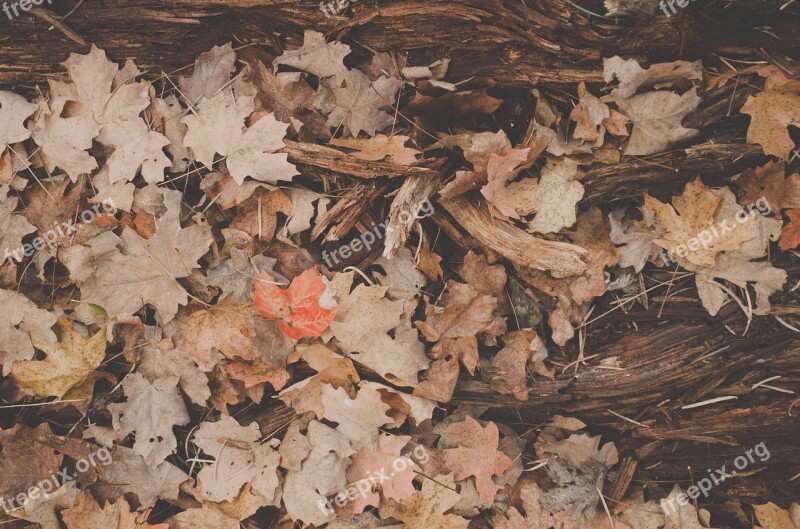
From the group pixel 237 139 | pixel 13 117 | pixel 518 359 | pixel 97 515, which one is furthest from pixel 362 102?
pixel 97 515

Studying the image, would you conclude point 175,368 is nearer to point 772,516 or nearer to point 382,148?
point 382,148

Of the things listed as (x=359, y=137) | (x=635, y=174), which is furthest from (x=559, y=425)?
(x=359, y=137)

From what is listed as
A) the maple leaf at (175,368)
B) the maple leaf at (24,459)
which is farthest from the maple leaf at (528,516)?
the maple leaf at (24,459)

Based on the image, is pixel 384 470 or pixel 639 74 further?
pixel 384 470

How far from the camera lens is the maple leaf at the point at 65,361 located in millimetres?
2803

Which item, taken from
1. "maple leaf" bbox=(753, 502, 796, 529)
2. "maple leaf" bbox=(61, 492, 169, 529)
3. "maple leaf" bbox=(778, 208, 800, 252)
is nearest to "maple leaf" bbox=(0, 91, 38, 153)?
"maple leaf" bbox=(61, 492, 169, 529)

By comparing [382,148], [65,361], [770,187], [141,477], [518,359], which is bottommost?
[141,477]

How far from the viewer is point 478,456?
9.14ft

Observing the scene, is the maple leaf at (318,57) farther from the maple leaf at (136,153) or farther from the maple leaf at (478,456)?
the maple leaf at (478,456)

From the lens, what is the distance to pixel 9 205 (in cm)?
282

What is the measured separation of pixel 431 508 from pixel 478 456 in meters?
0.35

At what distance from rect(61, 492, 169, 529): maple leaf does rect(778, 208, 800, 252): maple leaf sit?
343 centimetres

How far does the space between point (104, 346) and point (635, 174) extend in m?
2.74

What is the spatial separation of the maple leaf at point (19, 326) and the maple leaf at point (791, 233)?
3.56m
